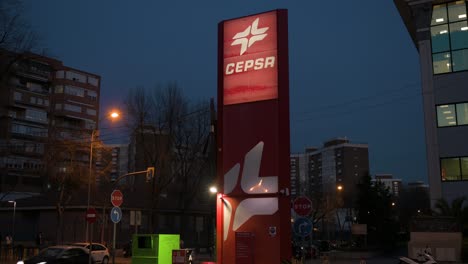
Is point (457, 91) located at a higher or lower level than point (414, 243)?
higher

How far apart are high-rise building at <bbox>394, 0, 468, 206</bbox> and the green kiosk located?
24.6 m

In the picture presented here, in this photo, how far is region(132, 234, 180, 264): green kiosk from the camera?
20.8 m

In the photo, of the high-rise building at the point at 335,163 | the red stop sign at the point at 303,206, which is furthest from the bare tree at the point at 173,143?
the high-rise building at the point at 335,163

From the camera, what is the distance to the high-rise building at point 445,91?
38.4 metres

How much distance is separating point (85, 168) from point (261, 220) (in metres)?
29.6

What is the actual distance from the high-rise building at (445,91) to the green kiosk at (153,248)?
2458 cm

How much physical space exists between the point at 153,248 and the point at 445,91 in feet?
91.3

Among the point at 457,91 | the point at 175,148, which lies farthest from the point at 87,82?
the point at 457,91

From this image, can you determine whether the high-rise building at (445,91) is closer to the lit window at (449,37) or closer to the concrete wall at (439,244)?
the lit window at (449,37)

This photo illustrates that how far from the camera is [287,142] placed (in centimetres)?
1872

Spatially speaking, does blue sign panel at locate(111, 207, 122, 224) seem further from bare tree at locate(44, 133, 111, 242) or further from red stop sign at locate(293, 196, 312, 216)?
bare tree at locate(44, 133, 111, 242)

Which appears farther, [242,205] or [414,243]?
[414,243]

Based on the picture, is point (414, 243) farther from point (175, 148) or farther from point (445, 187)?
point (175, 148)

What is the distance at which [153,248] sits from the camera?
20938 millimetres
